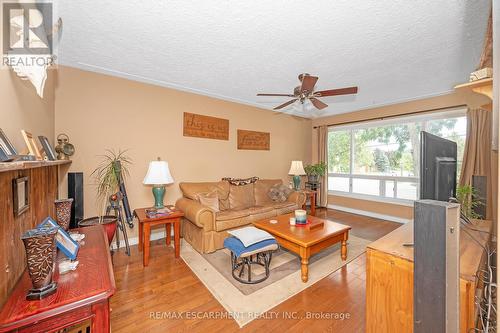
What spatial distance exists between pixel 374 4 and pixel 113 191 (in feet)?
11.6

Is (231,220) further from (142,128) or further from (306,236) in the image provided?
(142,128)

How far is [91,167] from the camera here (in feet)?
8.96

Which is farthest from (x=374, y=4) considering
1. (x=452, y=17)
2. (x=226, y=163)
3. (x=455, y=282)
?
(x=226, y=163)

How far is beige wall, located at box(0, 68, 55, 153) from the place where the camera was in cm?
105

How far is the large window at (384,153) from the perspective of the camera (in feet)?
12.4

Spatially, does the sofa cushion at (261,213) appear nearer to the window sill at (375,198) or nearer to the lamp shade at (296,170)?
the lamp shade at (296,170)

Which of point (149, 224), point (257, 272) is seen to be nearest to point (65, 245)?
point (149, 224)

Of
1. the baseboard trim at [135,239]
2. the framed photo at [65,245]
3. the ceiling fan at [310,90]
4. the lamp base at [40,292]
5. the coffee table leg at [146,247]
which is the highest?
the ceiling fan at [310,90]

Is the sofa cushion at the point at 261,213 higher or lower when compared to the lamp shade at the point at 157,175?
lower


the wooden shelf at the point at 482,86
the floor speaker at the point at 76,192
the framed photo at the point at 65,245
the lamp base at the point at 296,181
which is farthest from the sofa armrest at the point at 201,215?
the lamp base at the point at 296,181

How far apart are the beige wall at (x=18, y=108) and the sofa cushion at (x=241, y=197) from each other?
2.60 metres

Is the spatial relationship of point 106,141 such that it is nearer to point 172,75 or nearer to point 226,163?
point 172,75

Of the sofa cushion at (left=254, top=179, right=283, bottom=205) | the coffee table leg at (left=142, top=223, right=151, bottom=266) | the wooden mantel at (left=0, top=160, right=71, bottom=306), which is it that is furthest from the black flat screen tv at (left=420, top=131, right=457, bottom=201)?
the sofa cushion at (left=254, top=179, right=283, bottom=205)

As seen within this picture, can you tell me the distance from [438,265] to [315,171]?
175 inches
